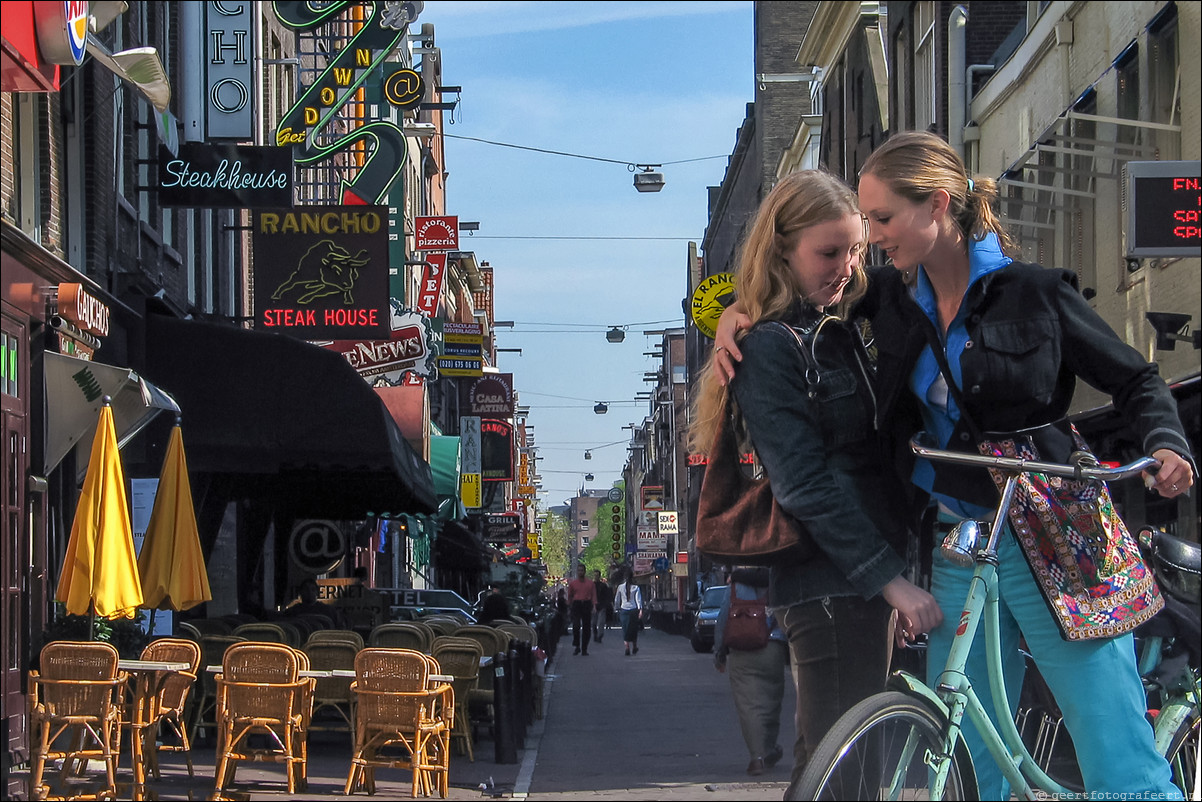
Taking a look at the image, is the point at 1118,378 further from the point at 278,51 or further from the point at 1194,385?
the point at 278,51

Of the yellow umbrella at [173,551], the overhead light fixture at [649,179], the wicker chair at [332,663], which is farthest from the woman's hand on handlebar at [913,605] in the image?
the overhead light fixture at [649,179]

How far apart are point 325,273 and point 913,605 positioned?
49.0ft

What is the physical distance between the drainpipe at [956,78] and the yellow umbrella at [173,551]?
1646 centimetres

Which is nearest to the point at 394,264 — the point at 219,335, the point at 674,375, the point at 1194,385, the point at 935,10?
the point at 935,10

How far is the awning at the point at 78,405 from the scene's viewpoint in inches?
502

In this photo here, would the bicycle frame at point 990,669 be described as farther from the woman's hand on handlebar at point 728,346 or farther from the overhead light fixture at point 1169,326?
the overhead light fixture at point 1169,326

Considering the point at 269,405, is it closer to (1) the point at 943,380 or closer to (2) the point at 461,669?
(2) the point at 461,669

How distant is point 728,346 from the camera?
380cm

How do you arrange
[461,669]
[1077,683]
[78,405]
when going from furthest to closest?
[78,405] → [461,669] → [1077,683]

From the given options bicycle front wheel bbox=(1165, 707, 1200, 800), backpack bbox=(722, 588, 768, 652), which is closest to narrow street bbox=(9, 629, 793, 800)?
backpack bbox=(722, 588, 768, 652)

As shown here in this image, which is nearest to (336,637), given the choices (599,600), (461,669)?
(461,669)

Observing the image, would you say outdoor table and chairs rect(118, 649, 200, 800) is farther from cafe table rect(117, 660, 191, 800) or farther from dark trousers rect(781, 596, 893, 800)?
dark trousers rect(781, 596, 893, 800)

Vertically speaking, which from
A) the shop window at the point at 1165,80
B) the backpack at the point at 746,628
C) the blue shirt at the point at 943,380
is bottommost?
the backpack at the point at 746,628

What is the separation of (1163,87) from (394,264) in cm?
1903
